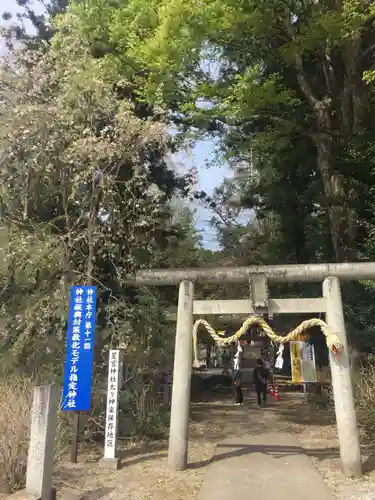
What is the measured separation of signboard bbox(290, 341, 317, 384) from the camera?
1355cm

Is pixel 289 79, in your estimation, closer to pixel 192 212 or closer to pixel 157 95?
pixel 157 95

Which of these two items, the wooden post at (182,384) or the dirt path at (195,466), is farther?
the wooden post at (182,384)

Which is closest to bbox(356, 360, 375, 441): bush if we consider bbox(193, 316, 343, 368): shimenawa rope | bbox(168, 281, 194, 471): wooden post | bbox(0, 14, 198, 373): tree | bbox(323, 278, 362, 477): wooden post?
bbox(323, 278, 362, 477): wooden post

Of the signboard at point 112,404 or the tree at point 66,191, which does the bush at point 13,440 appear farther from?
the tree at point 66,191

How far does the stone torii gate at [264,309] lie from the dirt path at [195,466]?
1.24 ft

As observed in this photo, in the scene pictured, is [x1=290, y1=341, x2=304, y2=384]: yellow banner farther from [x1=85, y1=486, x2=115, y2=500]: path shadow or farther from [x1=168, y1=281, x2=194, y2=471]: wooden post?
[x1=85, y1=486, x2=115, y2=500]: path shadow

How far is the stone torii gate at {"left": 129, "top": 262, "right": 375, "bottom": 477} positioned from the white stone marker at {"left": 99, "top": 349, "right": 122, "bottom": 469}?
2.87 ft

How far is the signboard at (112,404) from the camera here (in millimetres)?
7539

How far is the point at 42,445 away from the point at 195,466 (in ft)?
10.0

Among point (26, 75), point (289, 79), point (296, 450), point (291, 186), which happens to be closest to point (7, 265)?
point (26, 75)

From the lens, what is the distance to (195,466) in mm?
7715

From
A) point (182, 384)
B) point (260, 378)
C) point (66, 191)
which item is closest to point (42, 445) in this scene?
point (182, 384)

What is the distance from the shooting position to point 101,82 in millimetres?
8938

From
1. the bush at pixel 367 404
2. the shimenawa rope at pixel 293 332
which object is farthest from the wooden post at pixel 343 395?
the bush at pixel 367 404
